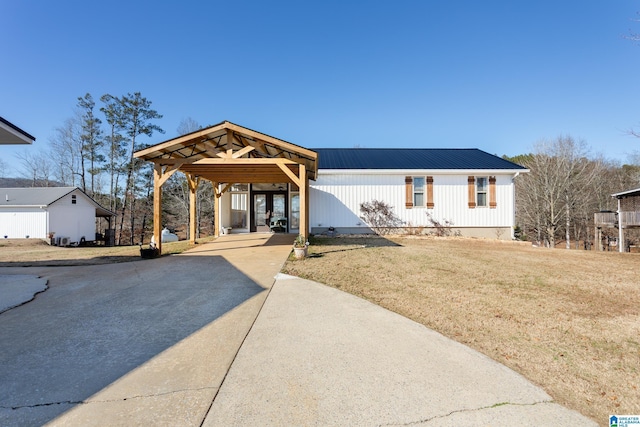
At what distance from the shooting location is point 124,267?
7.27 m

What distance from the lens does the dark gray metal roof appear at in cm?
1511

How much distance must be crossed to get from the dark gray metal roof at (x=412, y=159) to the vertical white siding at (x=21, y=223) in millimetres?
19513

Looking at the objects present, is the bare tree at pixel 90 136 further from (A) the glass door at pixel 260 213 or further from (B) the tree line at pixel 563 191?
(B) the tree line at pixel 563 191

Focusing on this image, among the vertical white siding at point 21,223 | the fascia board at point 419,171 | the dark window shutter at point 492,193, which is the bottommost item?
the vertical white siding at point 21,223

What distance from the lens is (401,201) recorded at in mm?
14930

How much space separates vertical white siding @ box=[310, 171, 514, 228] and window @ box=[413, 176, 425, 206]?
1.07ft

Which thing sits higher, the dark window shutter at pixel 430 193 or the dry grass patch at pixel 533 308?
the dark window shutter at pixel 430 193

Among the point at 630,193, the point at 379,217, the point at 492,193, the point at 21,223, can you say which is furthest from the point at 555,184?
the point at 21,223

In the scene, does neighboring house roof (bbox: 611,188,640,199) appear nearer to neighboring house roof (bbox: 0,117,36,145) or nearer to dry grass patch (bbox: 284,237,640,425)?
dry grass patch (bbox: 284,237,640,425)

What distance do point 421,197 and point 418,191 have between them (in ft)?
1.18

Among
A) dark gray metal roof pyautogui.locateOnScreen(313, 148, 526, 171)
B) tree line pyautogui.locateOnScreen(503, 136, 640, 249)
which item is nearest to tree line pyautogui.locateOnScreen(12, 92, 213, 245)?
dark gray metal roof pyautogui.locateOnScreen(313, 148, 526, 171)

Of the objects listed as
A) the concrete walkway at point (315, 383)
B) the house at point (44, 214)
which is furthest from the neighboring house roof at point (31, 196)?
the concrete walkway at point (315, 383)

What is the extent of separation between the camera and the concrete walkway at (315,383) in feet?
6.52

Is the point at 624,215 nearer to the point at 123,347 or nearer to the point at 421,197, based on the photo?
the point at 421,197
